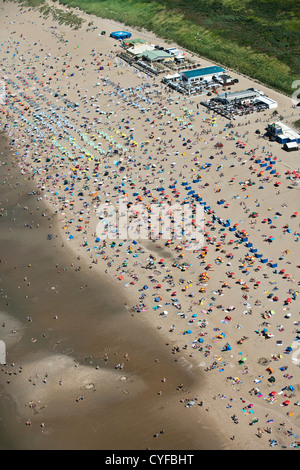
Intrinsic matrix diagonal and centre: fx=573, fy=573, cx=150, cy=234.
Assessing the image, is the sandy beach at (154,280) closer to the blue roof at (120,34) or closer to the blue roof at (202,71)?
the blue roof at (202,71)

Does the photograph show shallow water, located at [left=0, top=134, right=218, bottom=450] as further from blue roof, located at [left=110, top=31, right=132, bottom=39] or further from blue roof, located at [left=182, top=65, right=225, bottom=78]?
blue roof, located at [left=110, top=31, right=132, bottom=39]

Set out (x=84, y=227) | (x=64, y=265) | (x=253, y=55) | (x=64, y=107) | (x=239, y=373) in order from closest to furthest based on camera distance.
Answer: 1. (x=239, y=373)
2. (x=64, y=265)
3. (x=84, y=227)
4. (x=64, y=107)
5. (x=253, y=55)

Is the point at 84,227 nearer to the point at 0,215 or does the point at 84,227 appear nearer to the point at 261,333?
the point at 0,215

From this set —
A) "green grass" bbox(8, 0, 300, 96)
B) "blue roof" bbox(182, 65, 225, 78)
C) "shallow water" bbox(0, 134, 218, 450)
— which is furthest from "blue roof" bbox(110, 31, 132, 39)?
"shallow water" bbox(0, 134, 218, 450)

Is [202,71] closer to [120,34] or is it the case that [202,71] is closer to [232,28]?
[232,28]

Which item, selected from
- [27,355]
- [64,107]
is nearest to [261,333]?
[27,355]

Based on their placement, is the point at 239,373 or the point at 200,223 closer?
the point at 239,373
